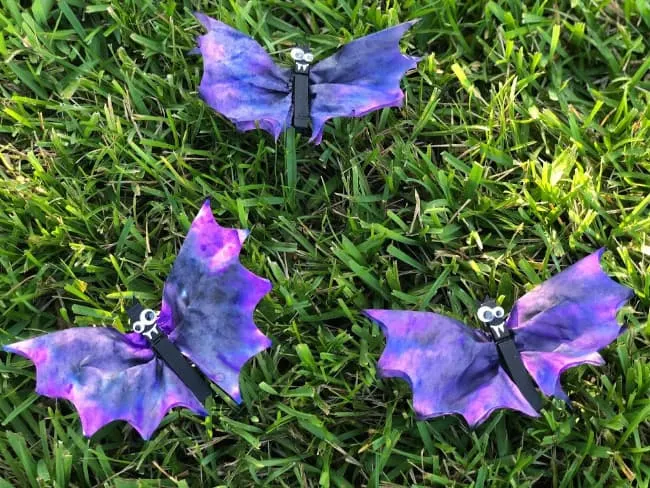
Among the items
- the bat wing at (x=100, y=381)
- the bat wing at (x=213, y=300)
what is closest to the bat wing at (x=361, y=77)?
the bat wing at (x=213, y=300)

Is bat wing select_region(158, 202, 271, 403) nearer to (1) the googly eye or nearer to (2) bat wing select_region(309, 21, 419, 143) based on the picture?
(1) the googly eye

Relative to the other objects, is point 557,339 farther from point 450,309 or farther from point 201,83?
point 201,83

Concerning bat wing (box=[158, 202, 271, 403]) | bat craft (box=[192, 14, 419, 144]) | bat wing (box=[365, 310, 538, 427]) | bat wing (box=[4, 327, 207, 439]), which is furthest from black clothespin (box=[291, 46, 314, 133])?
bat wing (box=[4, 327, 207, 439])

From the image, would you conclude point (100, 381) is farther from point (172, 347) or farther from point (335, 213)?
point (335, 213)

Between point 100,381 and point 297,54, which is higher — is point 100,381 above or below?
below

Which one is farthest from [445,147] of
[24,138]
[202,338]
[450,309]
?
[24,138]

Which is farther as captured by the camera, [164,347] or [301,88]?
[301,88]

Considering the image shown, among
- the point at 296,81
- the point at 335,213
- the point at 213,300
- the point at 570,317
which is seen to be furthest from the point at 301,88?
the point at 570,317

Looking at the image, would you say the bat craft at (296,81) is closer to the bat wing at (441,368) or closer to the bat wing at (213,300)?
Result: the bat wing at (213,300)
